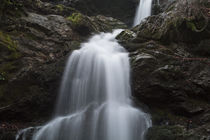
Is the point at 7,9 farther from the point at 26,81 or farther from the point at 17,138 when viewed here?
the point at 17,138

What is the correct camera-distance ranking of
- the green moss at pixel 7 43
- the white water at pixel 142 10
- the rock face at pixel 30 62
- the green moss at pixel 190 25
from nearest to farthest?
1. the rock face at pixel 30 62
2. the green moss at pixel 7 43
3. the green moss at pixel 190 25
4. the white water at pixel 142 10

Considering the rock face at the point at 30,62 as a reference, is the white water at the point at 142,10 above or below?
above

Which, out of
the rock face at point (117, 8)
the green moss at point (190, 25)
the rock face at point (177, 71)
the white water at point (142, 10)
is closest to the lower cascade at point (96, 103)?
the rock face at point (177, 71)

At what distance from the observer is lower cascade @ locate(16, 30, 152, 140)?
15.7 feet

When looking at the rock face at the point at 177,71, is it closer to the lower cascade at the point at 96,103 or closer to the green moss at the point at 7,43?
the lower cascade at the point at 96,103

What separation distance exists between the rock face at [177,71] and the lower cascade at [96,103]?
1.60ft

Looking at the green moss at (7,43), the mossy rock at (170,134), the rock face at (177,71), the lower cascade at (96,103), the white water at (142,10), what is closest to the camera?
the mossy rock at (170,134)

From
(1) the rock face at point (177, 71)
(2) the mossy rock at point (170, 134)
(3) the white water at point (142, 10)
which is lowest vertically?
(2) the mossy rock at point (170, 134)

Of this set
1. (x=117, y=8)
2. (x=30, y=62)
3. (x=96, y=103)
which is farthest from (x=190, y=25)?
(x=117, y=8)

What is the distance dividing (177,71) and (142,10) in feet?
40.2

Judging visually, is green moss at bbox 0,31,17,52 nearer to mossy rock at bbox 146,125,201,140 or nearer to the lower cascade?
the lower cascade

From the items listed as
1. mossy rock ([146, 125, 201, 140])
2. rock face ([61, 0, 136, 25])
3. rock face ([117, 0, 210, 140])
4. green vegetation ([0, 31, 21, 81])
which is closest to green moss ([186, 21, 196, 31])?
rock face ([117, 0, 210, 140])

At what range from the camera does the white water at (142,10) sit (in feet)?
52.2

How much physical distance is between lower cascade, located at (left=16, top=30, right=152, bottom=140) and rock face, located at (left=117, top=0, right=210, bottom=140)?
1.60ft
